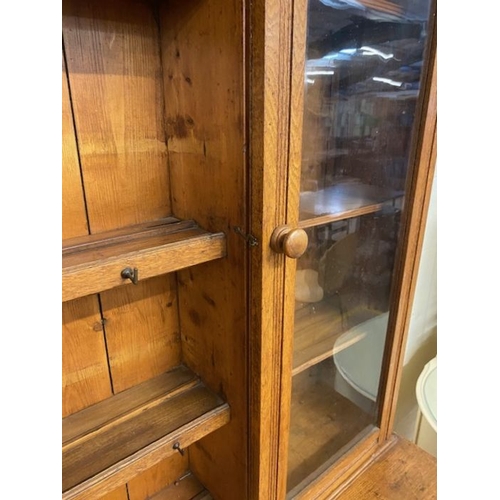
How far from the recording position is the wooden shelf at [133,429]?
22.5 inches


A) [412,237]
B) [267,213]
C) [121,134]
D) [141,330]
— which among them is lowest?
[141,330]

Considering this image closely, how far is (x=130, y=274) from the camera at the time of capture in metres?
0.52

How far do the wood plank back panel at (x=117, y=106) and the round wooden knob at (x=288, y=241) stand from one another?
25 cm

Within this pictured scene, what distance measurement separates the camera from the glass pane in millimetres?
663

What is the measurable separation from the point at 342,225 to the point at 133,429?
526 mm

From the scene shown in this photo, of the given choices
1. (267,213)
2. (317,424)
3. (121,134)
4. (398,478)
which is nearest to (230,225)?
(267,213)

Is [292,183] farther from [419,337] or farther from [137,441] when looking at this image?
[419,337]

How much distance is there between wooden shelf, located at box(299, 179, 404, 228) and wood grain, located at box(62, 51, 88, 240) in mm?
352

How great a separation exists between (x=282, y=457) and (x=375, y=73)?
0.75 meters


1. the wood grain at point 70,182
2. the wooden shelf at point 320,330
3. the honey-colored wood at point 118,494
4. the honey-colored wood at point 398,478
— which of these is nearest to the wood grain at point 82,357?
the wood grain at point 70,182

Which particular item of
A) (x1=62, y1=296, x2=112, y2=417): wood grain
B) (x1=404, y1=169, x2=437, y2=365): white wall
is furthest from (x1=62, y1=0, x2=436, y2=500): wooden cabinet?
(x1=404, y1=169, x2=437, y2=365): white wall

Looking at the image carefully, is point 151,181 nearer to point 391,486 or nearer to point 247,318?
point 247,318

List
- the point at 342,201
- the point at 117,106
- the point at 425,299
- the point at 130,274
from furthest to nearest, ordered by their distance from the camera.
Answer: the point at 425,299 → the point at 342,201 → the point at 117,106 → the point at 130,274

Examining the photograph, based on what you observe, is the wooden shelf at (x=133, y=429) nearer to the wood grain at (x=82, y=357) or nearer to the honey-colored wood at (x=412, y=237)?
the wood grain at (x=82, y=357)
